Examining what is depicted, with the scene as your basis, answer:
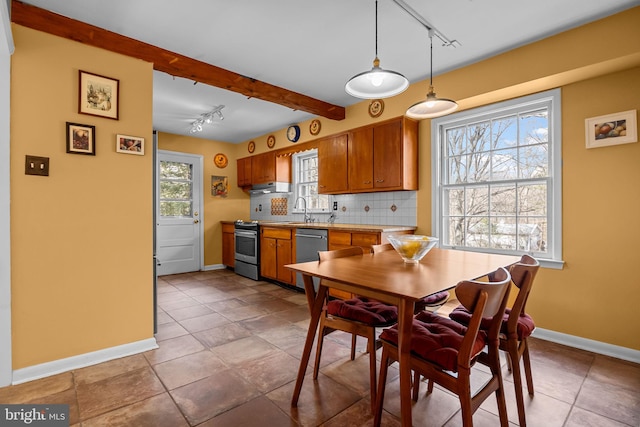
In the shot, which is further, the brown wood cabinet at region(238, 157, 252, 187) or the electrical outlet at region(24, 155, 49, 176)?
the brown wood cabinet at region(238, 157, 252, 187)

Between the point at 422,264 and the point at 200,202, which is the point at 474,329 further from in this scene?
the point at 200,202

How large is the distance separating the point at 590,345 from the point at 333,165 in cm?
322

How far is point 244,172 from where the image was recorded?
6.29 metres

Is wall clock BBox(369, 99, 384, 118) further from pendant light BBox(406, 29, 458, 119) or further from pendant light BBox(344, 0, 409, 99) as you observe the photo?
pendant light BBox(344, 0, 409, 99)

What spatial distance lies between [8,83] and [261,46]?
1.81m

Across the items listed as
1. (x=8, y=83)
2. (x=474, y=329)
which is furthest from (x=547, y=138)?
(x=8, y=83)

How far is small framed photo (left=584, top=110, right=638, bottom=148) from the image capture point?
240 cm

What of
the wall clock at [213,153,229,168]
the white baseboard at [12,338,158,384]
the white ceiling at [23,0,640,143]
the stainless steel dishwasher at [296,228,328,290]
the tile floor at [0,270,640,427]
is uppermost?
the white ceiling at [23,0,640,143]

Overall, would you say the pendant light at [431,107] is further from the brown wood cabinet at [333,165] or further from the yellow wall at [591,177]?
the brown wood cabinet at [333,165]

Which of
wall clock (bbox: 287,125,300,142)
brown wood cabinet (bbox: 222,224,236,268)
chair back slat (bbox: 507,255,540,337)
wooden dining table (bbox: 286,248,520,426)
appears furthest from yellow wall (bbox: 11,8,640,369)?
brown wood cabinet (bbox: 222,224,236,268)

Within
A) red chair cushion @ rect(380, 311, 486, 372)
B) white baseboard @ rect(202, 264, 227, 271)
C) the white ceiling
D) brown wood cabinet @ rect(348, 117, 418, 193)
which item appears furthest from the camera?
white baseboard @ rect(202, 264, 227, 271)

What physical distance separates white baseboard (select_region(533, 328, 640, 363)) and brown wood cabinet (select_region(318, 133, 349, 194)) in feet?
8.41

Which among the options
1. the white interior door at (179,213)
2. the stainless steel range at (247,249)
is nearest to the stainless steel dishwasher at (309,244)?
the stainless steel range at (247,249)

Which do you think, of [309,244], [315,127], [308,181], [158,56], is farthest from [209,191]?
[158,56]
